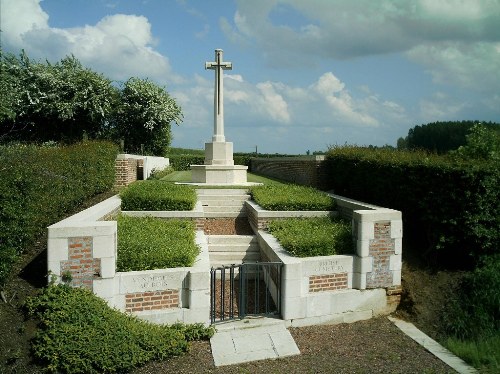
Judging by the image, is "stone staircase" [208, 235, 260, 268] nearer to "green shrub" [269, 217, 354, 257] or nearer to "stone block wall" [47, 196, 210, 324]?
"green shrub" [269, 217, 354, 257]

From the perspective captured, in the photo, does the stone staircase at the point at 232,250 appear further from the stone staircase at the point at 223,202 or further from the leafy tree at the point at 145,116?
the leafy tree at the point at 145,116

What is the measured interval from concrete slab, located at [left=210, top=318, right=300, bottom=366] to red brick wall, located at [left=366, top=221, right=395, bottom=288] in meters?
1.71

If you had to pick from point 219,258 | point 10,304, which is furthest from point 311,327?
point 10,304

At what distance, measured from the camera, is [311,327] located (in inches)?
247

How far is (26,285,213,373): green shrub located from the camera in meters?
4.68

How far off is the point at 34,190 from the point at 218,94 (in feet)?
30.6

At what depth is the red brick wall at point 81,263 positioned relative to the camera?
5301 mm

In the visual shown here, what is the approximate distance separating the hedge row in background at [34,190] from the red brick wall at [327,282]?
4.23 meters

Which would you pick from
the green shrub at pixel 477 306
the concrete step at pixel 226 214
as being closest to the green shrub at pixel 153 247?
the concrete step at pixel 226 214

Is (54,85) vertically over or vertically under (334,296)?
over

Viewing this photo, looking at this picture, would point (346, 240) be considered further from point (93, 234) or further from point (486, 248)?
point (93, 234)

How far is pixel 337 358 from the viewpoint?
5.32 m

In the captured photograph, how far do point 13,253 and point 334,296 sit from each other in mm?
4607

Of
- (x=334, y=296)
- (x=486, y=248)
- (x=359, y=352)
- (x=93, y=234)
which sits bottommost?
(x=359, y=352)
